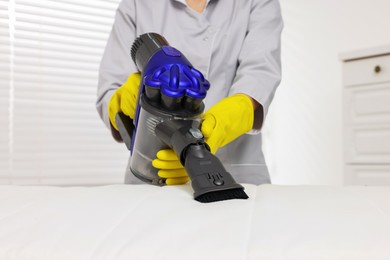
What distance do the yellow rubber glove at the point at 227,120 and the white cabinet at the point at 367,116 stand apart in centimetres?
106

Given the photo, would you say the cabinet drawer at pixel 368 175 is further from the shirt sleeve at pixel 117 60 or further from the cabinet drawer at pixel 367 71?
the shirt sleeve at pixel 117 60

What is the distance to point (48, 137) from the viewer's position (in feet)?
7.54

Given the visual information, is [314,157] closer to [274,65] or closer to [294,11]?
[294,11]

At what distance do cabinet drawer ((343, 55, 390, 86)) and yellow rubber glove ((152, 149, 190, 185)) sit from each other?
1.36 m

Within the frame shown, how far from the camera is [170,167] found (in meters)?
0.85

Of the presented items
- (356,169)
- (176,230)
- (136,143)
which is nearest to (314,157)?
(356,169)

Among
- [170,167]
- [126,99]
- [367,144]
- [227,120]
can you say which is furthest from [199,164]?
[367,144]

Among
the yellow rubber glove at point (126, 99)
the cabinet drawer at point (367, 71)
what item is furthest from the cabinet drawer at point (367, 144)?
the yellow rubber glove at point (126, 99)

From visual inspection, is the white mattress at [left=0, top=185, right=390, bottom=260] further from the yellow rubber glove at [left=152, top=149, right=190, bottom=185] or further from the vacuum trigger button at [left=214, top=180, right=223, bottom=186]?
the yellow rubber glove at [left=152, top=149, right=190, bottom=185]

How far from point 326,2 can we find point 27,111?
178 cm

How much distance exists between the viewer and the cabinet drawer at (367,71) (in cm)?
195

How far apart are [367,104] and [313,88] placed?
0.82 meters

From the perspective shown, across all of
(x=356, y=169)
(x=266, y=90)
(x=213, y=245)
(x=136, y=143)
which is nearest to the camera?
(x=213, y=245)

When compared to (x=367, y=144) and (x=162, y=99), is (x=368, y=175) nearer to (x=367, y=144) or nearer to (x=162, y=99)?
(x=367, y=144)
